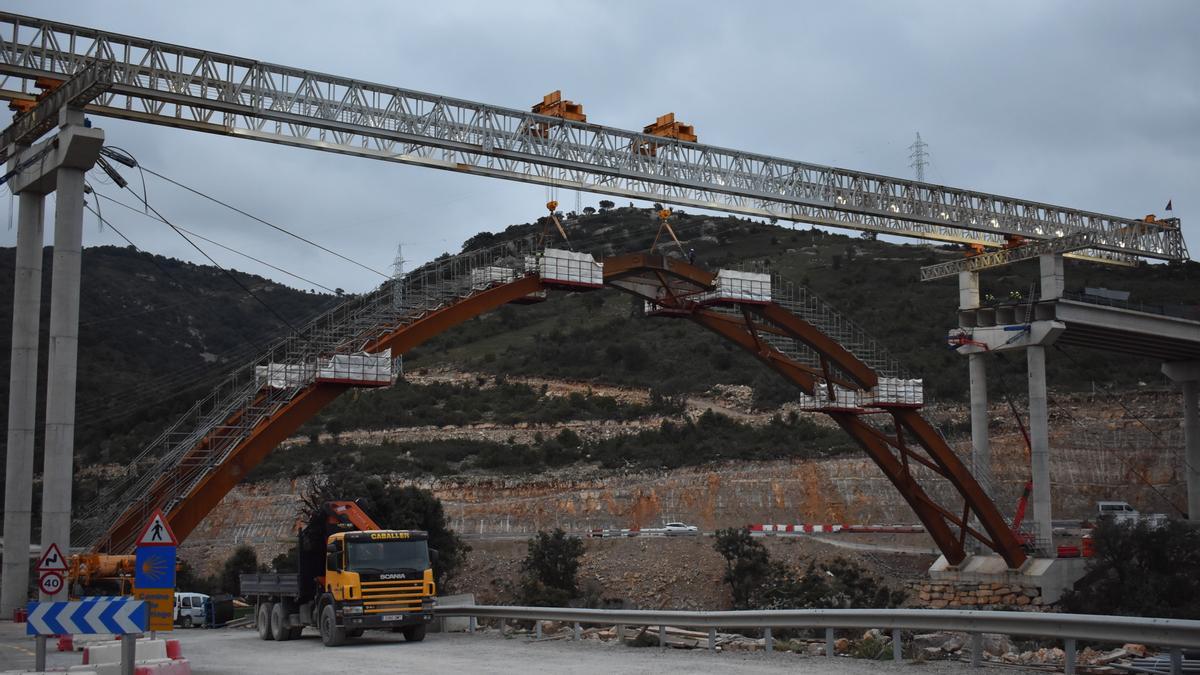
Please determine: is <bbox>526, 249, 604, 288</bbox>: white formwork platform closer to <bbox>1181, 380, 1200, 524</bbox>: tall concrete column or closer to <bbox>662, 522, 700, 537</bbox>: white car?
<bbox>662, 522, 700, 537</bbox>: white car

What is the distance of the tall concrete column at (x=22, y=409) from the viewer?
29875 millimetres

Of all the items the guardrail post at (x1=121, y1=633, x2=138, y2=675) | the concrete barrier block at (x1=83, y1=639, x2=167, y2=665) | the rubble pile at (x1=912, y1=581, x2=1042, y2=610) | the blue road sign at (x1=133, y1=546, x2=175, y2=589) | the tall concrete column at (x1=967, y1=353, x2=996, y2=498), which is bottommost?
the rubble pile at (x1=912, y1=581, x2=1042, y2=610)

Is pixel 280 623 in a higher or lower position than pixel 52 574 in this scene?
lower

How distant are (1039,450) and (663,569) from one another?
60.5 ft

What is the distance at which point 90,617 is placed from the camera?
49.2 feet

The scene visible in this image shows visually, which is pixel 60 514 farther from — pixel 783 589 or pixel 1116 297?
pixel 1116 297

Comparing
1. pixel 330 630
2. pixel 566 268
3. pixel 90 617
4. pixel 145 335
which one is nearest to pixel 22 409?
pixel 330 630

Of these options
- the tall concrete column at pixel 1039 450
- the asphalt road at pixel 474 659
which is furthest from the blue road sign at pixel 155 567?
the tall concrete column at pixel 1039 450

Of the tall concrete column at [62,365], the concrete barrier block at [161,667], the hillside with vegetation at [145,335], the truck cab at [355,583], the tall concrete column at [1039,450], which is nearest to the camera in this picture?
the concrete barrier block at [161,667]

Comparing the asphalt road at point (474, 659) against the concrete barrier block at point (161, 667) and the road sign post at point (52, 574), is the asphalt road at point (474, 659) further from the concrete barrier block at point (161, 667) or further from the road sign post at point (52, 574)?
the concrete barrier block at point (161, 667)

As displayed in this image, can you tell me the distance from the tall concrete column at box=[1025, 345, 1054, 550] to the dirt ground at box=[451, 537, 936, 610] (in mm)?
7460

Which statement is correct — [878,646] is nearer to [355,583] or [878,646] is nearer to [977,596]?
[355,583]

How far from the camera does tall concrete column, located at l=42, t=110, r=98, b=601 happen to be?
2830 cm

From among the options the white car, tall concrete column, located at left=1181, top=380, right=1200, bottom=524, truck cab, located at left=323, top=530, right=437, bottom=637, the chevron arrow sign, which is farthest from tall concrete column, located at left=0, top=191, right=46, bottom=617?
tall concrete column, located at left=1181, top=380, right=1200, bottom=524
